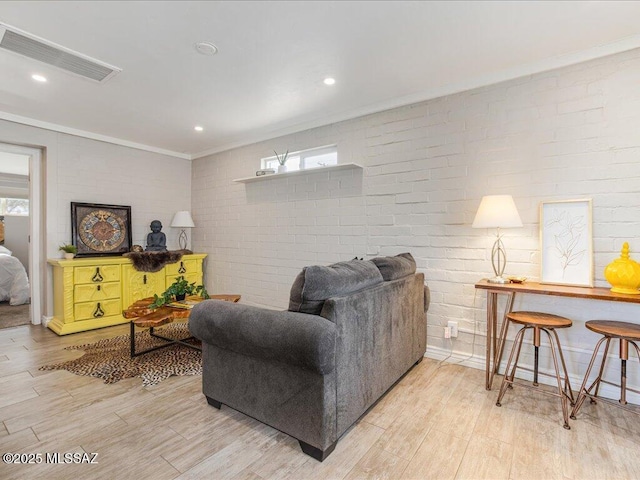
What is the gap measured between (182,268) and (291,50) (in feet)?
11.1

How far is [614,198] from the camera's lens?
7.17 ft

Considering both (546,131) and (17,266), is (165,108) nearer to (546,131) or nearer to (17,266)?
(546,131)

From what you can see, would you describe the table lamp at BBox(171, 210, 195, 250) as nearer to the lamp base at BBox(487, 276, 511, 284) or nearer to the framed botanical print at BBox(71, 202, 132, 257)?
the framed botanical print at BBox(71, 202, 132, 257)

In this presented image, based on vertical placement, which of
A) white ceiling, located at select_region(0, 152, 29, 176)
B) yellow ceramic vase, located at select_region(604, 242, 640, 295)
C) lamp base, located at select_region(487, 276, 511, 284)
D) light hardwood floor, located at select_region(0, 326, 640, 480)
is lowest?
light hardwood floor, located at select_region(0, 326, 640, 480)

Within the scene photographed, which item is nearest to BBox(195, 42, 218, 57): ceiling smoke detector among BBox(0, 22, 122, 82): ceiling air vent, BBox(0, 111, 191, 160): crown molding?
BBox(0, 22, 122, 82): ceiling air vent

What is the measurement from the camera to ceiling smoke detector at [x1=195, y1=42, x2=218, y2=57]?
221cm

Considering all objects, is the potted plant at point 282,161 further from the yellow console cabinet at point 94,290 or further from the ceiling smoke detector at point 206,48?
the yellow console cabinet at point 94,290

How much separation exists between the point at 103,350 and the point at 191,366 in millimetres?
1036

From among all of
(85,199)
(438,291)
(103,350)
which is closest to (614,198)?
(438,291)

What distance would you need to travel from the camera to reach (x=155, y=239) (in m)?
4.55

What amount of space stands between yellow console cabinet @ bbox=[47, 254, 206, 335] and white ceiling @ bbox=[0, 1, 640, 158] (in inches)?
66.3

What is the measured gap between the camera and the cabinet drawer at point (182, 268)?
4.43 metres

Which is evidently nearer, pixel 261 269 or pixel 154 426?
pixel 154 426

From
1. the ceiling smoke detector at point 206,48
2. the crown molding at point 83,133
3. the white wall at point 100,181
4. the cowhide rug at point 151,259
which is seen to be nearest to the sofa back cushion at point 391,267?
the ceiling smoke detector at point 206,48
